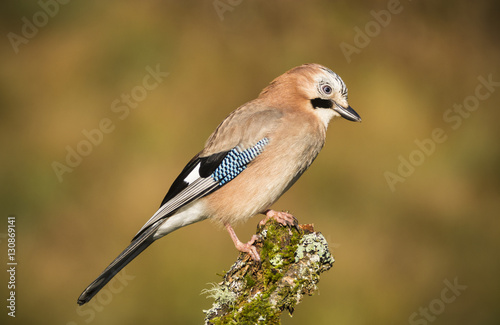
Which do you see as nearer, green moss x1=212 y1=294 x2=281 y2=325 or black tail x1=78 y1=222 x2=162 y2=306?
green moss x1=212 y1=294 x2=281 y2=325

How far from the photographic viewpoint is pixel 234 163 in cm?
583

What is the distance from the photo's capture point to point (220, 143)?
5906 mm

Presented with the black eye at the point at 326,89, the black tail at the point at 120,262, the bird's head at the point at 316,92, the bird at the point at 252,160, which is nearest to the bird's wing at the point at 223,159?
the bird at the point at 252,160

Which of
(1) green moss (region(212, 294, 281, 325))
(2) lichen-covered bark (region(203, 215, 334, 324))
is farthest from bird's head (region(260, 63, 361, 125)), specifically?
(1) green moss (region(212, 294, 281, 325))

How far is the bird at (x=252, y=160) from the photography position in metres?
5.71

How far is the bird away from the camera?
18.7 ft

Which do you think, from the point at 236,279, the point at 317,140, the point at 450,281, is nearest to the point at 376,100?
the point at 450,281

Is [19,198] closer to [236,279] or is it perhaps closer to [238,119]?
[238,119]

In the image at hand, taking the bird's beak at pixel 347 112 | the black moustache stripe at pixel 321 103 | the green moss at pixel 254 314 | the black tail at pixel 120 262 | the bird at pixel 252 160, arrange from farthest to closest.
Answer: the black moustache stripe at pixel 321 103
the bird's beak at pixel 347 112
the bird at pixel 252 160
the black tail at pixel 120 262
the green moss at pixel 254 314

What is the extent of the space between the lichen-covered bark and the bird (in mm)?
990

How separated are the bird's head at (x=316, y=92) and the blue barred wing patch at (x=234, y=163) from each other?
624mm

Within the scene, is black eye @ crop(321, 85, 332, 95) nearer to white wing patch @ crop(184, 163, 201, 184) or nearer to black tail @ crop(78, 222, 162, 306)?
white wing patch @ crop(184, 163, 201, 184)

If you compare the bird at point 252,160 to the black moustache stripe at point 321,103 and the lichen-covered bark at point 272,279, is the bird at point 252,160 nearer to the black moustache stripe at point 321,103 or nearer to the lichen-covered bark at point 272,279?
the black moustache stripe at point 321,103

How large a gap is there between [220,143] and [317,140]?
966 mm
